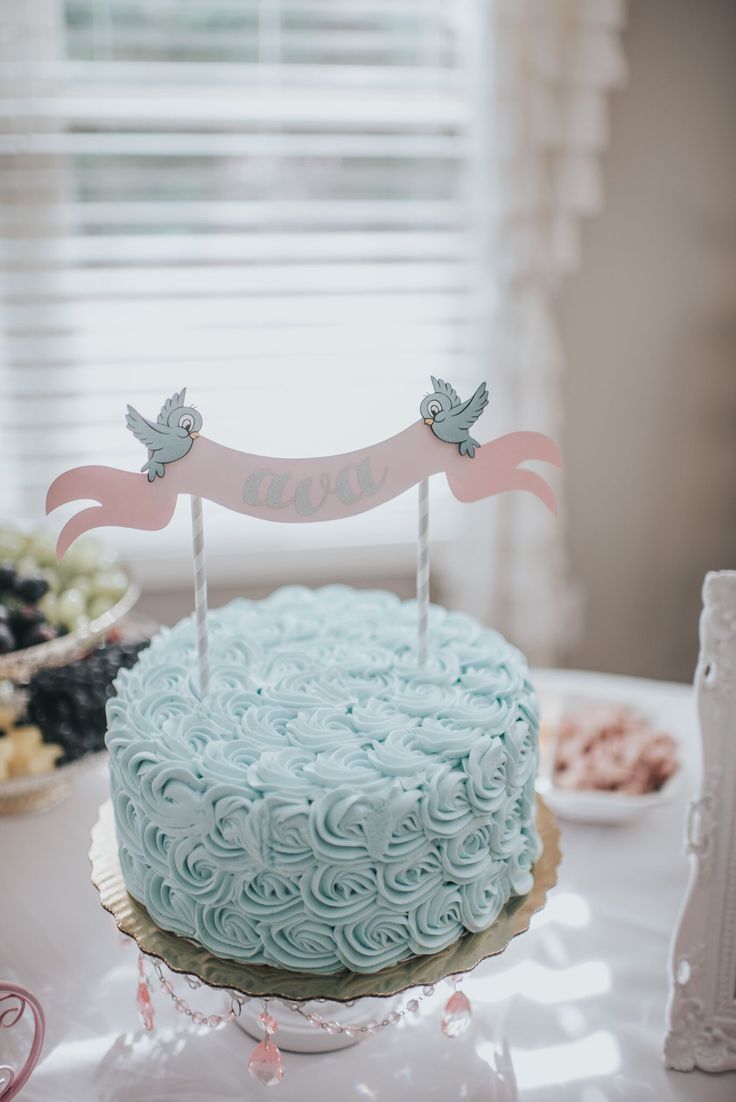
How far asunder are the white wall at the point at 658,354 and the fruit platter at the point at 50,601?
139cm

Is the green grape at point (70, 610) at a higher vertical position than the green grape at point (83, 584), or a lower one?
lower

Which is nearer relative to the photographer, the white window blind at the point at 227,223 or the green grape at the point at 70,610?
the green grape at the point at 70,610

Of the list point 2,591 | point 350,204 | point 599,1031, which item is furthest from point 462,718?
point 350,204

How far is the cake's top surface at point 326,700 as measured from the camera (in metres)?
1.03

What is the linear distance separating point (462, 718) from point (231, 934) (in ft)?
1.13

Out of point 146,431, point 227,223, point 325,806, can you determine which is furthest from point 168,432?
point 227,223

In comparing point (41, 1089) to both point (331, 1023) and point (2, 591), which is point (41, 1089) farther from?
point (2, 591)

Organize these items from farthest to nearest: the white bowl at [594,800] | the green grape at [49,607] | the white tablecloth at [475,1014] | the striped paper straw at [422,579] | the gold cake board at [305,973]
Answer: the green grape at [49,607] → the white bowl at [594,800] → the striped paper straw at [422,579] → the white tablecloth at [475,1014] → the gold cake board at [305,973]

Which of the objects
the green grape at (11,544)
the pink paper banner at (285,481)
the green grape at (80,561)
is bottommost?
the green grape at (80,561)

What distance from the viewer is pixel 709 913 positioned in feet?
3.68

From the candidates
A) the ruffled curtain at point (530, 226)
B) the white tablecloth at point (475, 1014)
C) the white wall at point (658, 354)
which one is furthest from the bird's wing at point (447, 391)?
the white wall at point (658, 354)

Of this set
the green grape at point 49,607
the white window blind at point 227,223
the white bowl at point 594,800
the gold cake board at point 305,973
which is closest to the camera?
the gold cake board at point 305,973

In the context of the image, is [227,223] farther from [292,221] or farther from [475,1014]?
[475,1014]

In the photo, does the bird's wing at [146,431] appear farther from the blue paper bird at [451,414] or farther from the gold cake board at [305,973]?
the gold cake board at [305,973]
